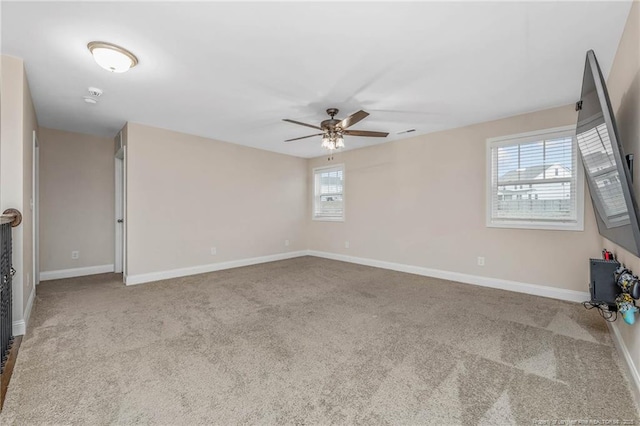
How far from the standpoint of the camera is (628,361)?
6.54 feet

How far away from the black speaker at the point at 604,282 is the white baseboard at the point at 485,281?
137 centimetres

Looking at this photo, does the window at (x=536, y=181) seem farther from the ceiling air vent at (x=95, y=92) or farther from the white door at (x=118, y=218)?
the white door at (x=118, y=218)

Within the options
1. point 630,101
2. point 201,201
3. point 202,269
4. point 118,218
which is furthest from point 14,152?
point 630,101

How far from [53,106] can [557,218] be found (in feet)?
22.2

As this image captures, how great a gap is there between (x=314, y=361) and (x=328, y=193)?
484 centimetres

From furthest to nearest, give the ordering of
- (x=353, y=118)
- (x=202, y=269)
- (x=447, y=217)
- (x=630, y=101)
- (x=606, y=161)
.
A: 1. (x=202, y=269)
2. (x=447, y=217)
3. (x=353, y=118)
4. (x=630, y=101)
5. (x=606, y=161)

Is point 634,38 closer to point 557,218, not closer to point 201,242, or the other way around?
point 557,218

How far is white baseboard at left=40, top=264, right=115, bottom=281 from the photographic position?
452 centimetres

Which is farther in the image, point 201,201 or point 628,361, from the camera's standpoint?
point 201,201

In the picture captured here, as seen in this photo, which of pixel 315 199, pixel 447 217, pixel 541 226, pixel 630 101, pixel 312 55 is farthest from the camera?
pixel 315 199

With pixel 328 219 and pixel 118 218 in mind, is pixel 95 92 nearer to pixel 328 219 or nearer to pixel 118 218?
pixel 118 218

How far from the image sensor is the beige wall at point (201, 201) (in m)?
4.39

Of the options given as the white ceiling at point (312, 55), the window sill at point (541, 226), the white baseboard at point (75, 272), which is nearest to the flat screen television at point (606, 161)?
the white ceiling at point (312, 55)

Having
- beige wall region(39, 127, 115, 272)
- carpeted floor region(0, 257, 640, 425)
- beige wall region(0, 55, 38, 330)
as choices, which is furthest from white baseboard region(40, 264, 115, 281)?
beige wall region(0, 55, 38, 330)
